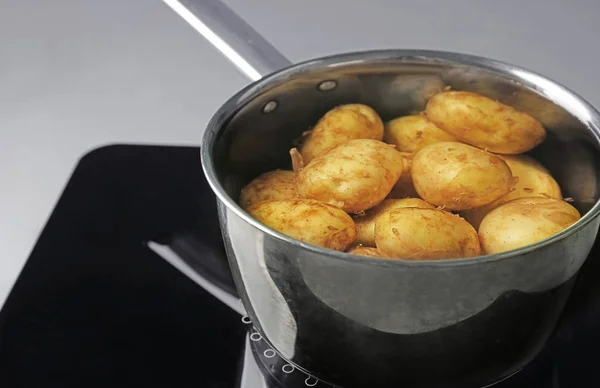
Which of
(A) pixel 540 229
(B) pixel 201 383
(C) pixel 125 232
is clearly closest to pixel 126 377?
(B) pixel 201 383

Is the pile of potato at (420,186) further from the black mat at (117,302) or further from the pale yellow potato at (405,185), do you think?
the black mat at (117,302)

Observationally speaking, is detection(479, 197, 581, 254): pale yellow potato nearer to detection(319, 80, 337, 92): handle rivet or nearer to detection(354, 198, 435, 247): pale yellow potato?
detection(354, 198, 435, 247): pale yellow potato

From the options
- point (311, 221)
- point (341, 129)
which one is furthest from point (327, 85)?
point (311, 221)

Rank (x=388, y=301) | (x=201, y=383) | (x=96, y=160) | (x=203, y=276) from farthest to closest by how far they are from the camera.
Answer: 1. (x=96, y=160)
2. (x=203, y=276)
3. (x=201, y=383)
4. (x=388, y=301)

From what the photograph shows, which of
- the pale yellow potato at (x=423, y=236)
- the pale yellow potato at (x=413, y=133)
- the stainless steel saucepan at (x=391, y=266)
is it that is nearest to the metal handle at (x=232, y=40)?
the stainless steel saucepan at (x=391, y=266)

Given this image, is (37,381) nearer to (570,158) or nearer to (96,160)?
(96,160)
